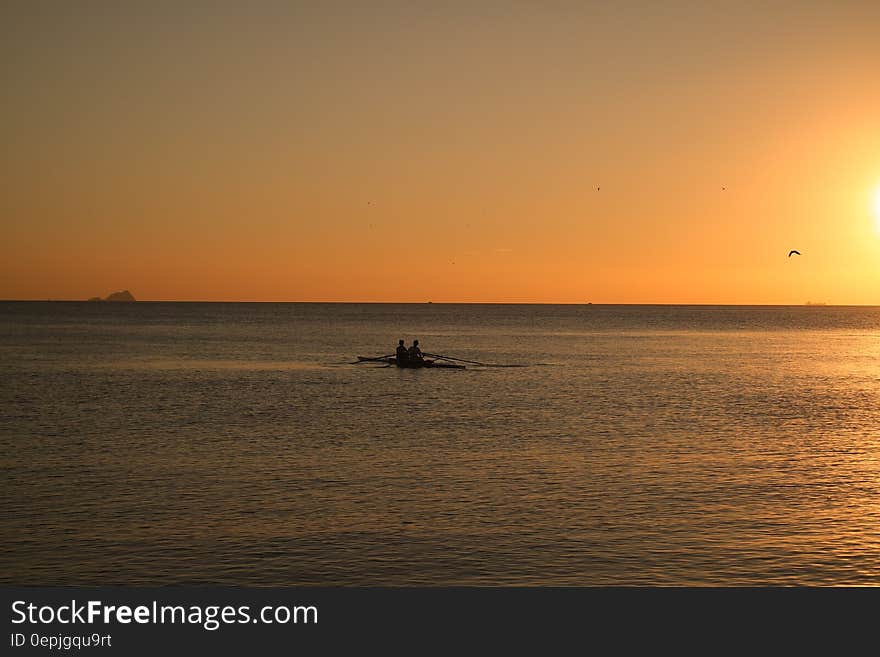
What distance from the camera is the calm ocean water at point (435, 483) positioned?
1952cm

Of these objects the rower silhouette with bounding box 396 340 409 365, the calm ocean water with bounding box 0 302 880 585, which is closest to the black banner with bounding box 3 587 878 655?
the calm ocean water with bounding box 0 302 880 585

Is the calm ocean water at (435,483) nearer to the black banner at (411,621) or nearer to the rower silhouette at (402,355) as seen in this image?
the black banner at (411,621)

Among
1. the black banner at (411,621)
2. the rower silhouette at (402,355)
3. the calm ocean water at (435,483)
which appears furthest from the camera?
the rower silhouette at (402,355)

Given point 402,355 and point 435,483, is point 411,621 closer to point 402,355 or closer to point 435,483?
point 435,483

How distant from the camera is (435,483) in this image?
92.1ft

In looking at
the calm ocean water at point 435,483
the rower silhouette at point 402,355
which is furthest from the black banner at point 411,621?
the rower silhouette at point 402,355

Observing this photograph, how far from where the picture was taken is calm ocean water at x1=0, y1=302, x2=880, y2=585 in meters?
19.5

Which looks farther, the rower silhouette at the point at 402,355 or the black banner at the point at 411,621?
the rower silhouette at the point at 402,355

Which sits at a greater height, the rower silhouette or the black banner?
the rower silhouette

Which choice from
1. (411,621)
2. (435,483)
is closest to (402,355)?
(435,483)

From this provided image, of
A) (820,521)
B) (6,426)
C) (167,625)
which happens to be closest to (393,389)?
(6,426)

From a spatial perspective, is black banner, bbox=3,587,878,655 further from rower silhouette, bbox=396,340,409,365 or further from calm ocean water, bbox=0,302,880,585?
rower silhouette, bbox=396,340,409,365

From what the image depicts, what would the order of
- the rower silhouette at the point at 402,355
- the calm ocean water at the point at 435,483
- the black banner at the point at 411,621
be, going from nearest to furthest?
the black banner at the point at 411,621
the calm ocean water at the point at 435,483
the rower silhouette at the point at 402,355

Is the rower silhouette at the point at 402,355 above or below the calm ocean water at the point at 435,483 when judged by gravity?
above
